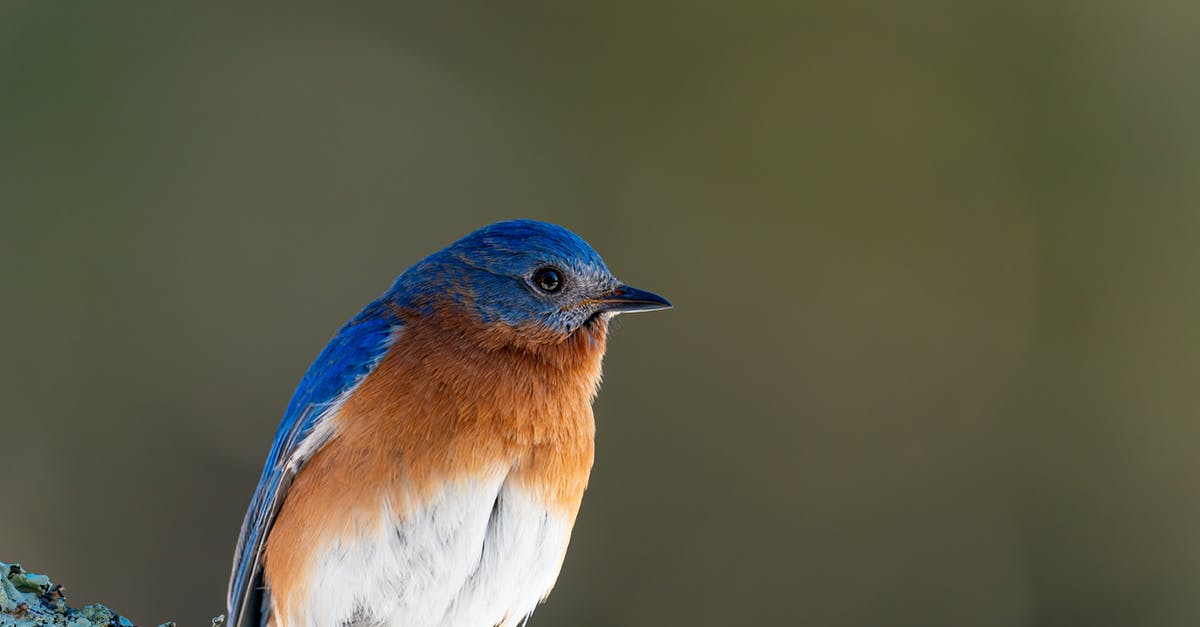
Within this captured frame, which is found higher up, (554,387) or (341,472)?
(554,387)

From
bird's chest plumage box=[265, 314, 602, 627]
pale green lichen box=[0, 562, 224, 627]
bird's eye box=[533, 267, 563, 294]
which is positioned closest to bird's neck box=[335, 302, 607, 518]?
bird's chest plumage box=[265, 314, 602, 627]

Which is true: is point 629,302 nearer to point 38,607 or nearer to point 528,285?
point 528,285

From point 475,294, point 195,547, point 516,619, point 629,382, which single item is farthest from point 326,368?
point 629,382

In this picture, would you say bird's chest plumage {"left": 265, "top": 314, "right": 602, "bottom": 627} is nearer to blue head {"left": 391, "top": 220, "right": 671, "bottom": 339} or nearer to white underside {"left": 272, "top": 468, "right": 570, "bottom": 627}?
white underside {"left": 272, "top": 468, "right": 570, "bottom": 627}

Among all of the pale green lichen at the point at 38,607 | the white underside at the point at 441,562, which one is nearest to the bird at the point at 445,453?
the white underside at the point at 441,562

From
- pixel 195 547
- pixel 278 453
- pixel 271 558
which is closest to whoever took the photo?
pixel 271 558

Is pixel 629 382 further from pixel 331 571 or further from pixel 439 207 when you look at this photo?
pixel 331 571
